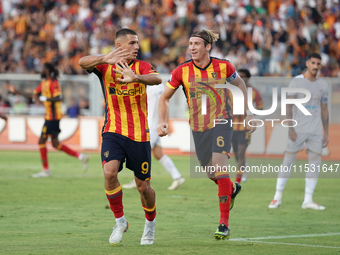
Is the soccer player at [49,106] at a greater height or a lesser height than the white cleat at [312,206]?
greater

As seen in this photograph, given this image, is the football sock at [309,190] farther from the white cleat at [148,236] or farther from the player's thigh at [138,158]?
A: the player's thigh at [138,158]

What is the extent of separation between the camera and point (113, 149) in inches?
243

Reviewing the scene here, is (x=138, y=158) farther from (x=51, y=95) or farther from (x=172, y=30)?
(x=172, y=30)

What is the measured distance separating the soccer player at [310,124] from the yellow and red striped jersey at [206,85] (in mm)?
2429

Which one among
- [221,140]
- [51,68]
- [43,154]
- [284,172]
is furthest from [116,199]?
[51,68]

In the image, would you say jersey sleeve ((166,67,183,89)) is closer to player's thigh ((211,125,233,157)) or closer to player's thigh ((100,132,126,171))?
player's thigh ((211,125,233,157))

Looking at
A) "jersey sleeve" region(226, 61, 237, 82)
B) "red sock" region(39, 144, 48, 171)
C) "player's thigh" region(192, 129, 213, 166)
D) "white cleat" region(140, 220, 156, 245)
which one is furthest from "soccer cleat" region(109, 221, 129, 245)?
"red sock" region(39, 144, 48, 171)

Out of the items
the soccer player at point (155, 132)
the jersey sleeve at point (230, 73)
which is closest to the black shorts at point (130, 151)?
the jersey sleeve at point (230, 73)

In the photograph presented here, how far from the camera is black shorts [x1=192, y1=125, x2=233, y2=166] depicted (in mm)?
6859

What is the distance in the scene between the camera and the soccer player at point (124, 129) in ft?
20.2

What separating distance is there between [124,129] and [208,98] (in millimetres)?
1318

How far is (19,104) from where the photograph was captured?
21.1 m

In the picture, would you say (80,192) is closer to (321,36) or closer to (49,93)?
(49,93)

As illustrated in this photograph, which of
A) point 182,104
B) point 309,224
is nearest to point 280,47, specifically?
point 182,104
